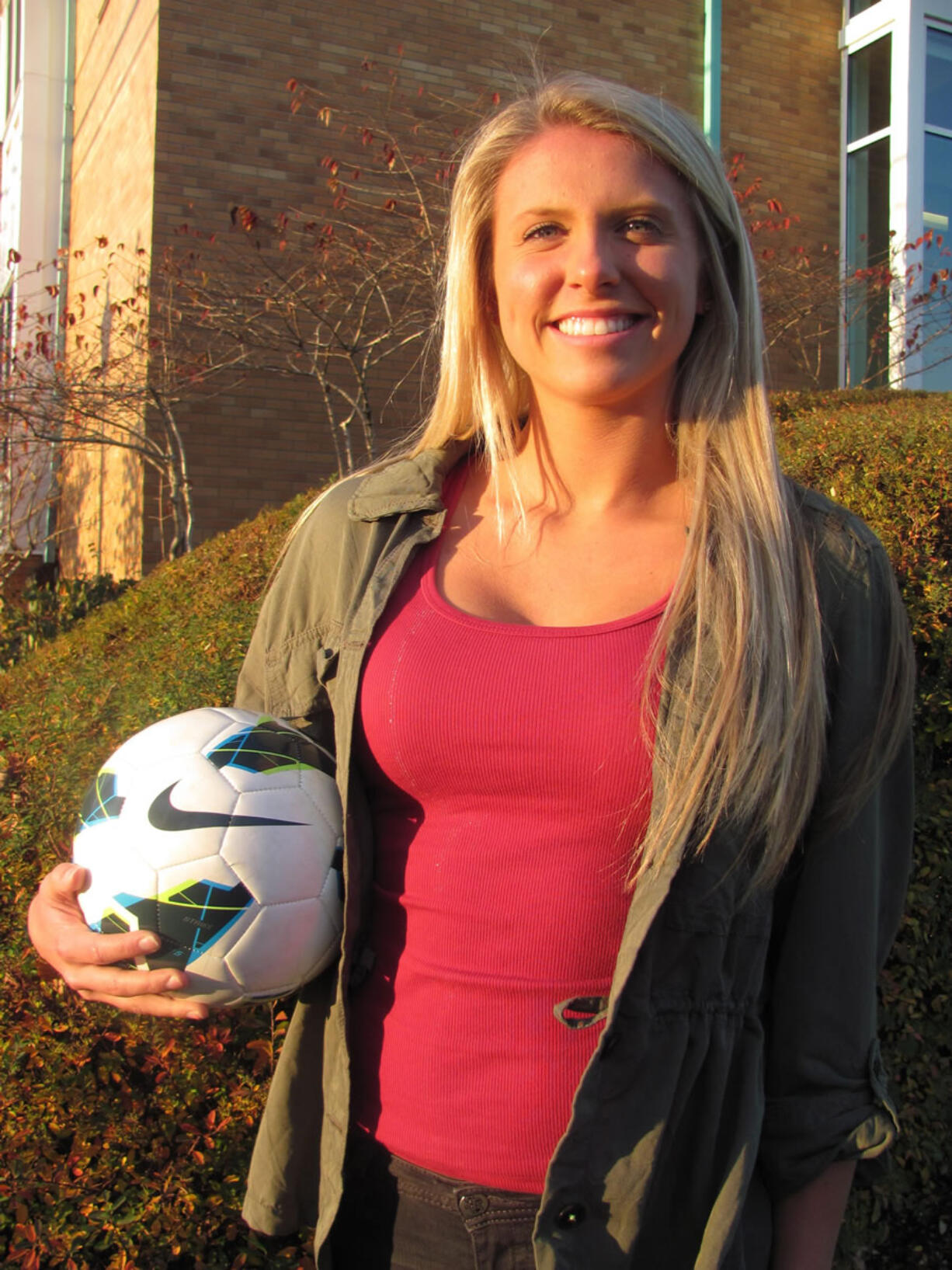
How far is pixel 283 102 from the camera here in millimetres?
9508

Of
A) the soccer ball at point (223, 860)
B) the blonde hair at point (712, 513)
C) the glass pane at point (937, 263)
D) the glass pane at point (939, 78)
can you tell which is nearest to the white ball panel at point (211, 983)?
the soccer ball at point (223, 860)

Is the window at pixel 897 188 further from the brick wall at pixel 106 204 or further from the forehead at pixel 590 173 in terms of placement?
the forehead at pixel 590 173

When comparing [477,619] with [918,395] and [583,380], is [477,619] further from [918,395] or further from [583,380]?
[918,395]

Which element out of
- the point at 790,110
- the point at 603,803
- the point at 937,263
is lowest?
the point at 603,803

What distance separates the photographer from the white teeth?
184cm

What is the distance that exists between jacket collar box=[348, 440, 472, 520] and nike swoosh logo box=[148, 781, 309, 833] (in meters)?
0.56

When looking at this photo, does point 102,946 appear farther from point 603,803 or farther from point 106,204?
point 106,204

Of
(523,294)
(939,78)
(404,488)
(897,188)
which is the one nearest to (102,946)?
(404,488)

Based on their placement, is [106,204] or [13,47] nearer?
[106,204]

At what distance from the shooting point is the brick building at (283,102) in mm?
9297

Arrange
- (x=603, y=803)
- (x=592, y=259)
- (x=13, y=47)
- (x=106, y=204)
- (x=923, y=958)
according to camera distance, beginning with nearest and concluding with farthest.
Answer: (x=603, y=803) < (x=592, y=259) < (x=923, y=958) < (x=106, y=204) < (x=13, y=47)

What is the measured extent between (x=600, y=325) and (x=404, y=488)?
452 millimetres

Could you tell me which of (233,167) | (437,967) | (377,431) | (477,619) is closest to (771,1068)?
(437,967)

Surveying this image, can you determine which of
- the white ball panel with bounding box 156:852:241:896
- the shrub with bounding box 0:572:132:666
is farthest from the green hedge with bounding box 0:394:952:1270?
the shrub with bounding box 0:572:132:666
